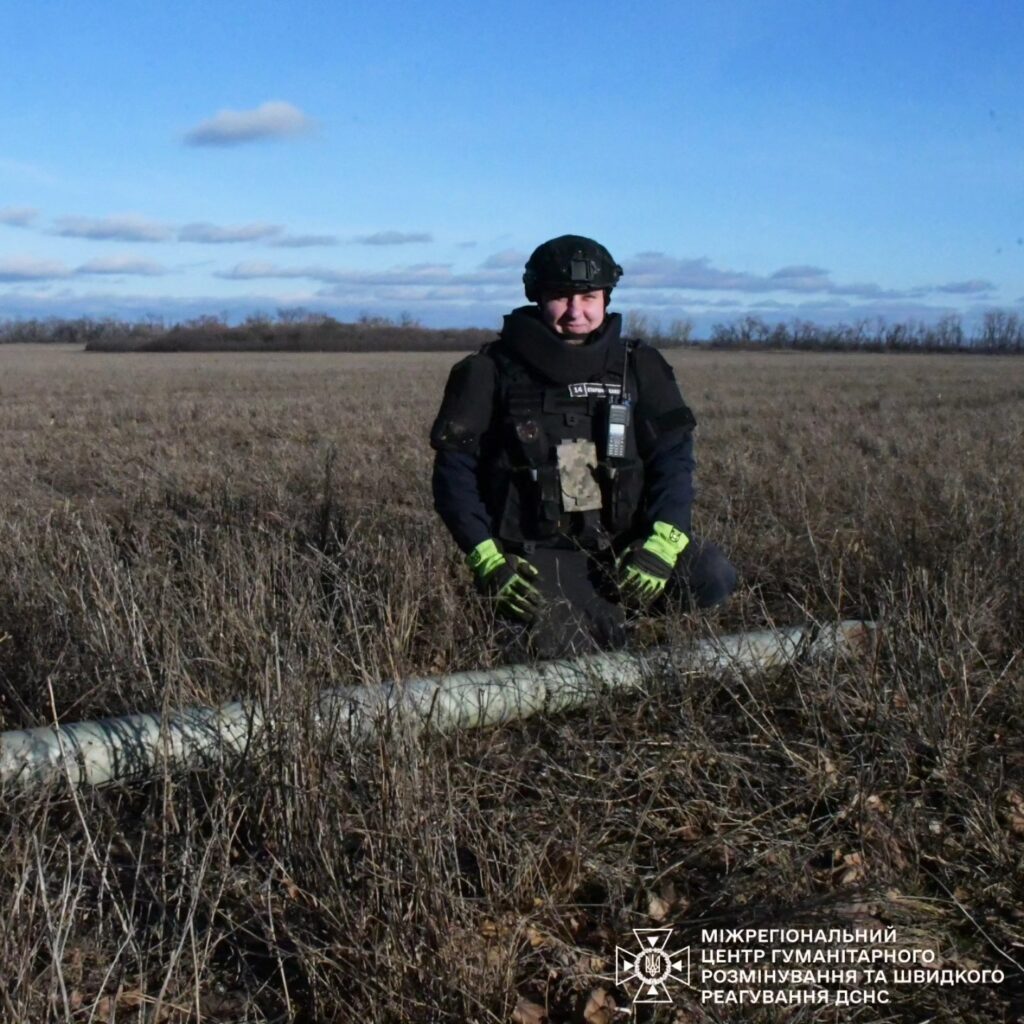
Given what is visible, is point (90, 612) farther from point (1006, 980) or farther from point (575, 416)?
point (1006, 980)

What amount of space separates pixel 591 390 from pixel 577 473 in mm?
A: 348

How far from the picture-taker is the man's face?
4.64m

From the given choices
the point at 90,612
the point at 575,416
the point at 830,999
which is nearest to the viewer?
the point at 830,999

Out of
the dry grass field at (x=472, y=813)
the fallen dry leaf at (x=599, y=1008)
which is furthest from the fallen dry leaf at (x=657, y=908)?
the fallen dry leaf at (x=599, y=1008)

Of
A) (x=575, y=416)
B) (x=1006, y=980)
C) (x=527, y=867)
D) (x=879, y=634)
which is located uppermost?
(x=575, y=416)

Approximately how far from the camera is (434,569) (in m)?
5.24

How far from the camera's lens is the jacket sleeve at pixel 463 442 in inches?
185

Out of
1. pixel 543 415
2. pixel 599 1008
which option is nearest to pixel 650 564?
pixel 543 415

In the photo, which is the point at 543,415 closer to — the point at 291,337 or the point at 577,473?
the point at 577,473

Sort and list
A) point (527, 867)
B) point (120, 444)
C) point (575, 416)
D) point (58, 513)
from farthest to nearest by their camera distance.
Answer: point (120, 444), point (58, 513), point (575, 416), point (527, 867)

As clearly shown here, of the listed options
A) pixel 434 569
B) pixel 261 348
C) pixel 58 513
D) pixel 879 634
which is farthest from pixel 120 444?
pixel 261 348

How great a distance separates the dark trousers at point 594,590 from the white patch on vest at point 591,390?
2.15 feet

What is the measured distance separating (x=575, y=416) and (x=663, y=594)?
2.80 feet

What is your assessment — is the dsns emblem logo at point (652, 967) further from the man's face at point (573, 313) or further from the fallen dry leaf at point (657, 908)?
the man's face at point (573, 313)
